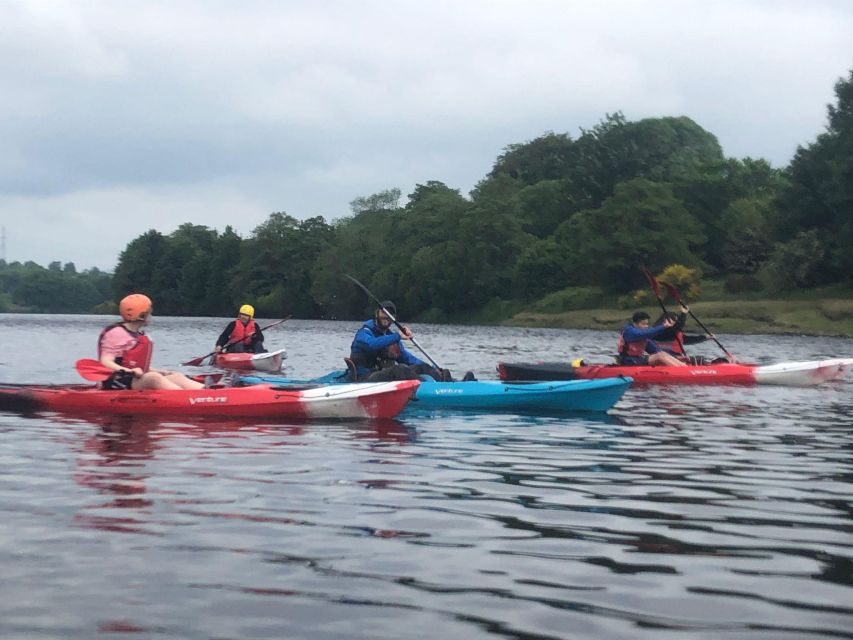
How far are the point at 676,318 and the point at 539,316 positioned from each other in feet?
166

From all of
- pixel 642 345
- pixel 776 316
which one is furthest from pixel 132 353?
pixel 776 316

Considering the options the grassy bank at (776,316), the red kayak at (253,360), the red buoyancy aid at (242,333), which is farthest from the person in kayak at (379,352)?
the grassy bank at (776,316)

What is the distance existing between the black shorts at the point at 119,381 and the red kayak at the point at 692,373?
20.9ft

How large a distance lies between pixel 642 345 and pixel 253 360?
311 inches

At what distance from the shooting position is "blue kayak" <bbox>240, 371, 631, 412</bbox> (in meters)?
13.7

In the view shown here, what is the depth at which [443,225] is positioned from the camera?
87312 millimetres

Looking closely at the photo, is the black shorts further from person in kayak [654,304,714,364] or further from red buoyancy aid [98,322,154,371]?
person in kayak [654,304,714,364]

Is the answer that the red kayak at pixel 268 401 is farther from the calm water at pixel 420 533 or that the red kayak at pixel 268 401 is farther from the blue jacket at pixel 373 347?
the blue jacket at pixel 373 347

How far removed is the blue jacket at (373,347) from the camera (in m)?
14.4

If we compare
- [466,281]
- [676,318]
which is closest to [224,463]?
[676,318]

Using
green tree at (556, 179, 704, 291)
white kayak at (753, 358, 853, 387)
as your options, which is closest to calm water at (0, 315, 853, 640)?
white kayak at (753, 358, 853, 387)

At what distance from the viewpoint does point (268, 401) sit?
12398mm

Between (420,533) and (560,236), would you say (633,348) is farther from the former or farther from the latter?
(560,236)

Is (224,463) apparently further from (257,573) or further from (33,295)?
(33,295)
